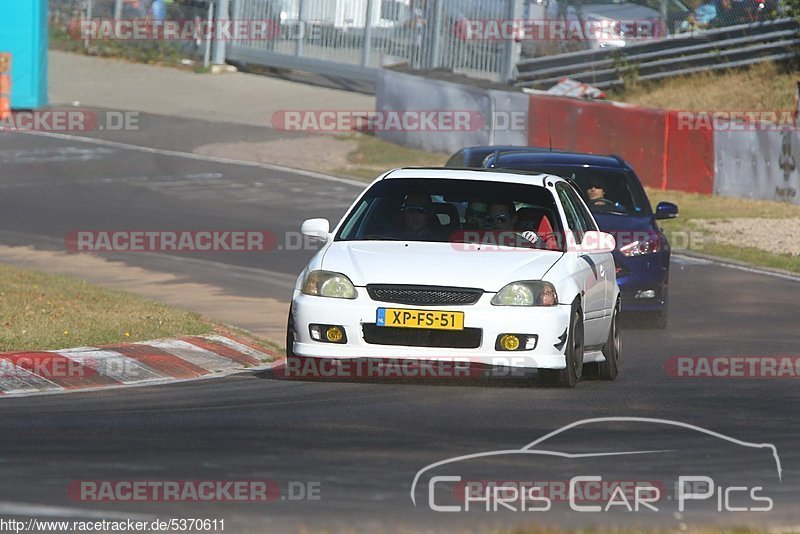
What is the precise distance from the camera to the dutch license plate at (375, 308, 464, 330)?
9.97m

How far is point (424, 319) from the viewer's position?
9.97 meters

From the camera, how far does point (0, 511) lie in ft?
20.7

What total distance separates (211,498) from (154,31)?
35.4 m

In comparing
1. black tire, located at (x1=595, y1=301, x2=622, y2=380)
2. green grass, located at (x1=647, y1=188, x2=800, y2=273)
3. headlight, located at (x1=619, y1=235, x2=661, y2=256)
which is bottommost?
green grass, located at (x1=647, y1=188, x2=800, y2=273)

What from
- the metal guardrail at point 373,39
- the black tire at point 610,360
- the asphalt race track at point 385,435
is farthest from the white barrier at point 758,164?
the black tire at point 610,360

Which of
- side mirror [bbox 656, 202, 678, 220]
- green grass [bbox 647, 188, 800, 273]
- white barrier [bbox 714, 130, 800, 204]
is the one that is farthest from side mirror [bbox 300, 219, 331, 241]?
white barrier [bbox 714, 130, 800, 204]

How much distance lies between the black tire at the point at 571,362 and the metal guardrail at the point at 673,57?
23084 millimetres

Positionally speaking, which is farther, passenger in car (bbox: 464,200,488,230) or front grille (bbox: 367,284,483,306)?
passenger in car (bbox: 464,200,488,230)

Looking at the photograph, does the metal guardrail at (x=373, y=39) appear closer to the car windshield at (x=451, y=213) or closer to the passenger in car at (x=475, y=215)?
the car windshield at (x=451, y=213)

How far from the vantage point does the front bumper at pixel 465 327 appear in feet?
32.7

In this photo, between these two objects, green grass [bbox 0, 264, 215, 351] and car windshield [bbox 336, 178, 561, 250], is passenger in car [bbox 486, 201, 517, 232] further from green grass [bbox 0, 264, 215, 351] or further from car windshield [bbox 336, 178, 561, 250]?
green grass [bbox 0, 264, 215, 351]

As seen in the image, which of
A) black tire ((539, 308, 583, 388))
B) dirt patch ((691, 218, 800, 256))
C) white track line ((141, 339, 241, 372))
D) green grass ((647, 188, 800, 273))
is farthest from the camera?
dirt patch ((691, 218, 800, 256))

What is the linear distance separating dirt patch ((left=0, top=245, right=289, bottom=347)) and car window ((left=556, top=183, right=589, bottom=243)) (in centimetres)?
258

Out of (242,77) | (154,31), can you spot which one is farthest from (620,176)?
(154,31)
